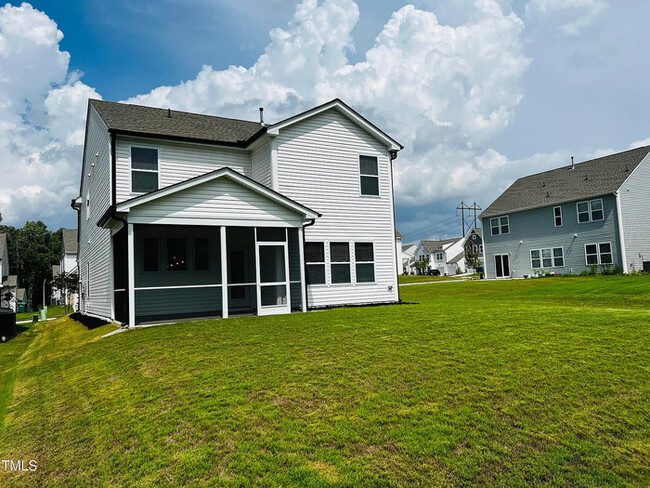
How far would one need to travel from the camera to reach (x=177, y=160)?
15375 millimetres

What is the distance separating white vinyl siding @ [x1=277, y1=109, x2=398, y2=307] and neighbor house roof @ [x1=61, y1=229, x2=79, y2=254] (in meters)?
43.4

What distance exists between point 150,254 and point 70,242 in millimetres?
43467

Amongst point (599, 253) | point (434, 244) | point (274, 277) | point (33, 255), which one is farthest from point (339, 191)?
point (434, 244)

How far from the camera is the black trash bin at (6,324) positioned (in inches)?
647

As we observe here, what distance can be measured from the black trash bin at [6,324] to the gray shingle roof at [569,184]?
3406 centimetres

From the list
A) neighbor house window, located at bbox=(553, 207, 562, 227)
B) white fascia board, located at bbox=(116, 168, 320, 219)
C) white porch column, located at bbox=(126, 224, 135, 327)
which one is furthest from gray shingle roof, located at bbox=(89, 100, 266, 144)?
neighbor house window, located at bbox=(553, 207, 562, 227)

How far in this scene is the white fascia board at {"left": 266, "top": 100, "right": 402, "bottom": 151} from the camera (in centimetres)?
1542

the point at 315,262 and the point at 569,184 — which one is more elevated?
the point at 569,184

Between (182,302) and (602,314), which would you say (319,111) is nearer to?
A: (182,302)

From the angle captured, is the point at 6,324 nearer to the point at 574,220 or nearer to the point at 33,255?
the point at 574,220

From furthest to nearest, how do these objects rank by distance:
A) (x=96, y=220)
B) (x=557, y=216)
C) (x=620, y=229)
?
(x=557, y=216) < (x=620, y=229) < (x=96, y=220)

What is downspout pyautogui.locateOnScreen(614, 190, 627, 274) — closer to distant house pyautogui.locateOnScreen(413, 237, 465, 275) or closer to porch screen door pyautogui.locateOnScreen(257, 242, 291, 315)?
porch screen door pyautogui.locateOnScreen(257, 242, 291, 315)

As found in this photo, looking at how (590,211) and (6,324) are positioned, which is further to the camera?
(590,211)

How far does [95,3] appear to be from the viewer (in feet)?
50.3
